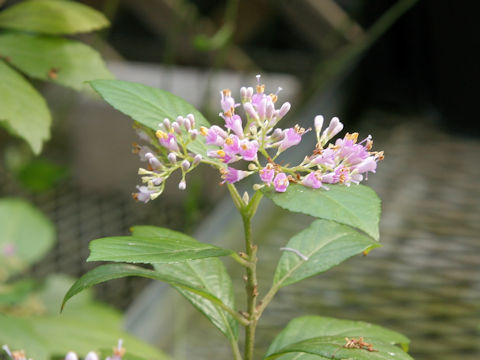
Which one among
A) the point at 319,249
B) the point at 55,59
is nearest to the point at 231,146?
the point at 319,249

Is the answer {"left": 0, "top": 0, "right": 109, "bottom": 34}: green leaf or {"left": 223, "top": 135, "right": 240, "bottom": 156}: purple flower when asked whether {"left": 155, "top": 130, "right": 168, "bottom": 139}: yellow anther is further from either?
{"left": 0, "top": 0, "right": 109, "bottom": 34}: green leaf

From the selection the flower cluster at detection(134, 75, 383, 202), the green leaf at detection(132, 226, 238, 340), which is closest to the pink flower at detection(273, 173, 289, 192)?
the flower cluster at detection(134, 75, 383, 202)

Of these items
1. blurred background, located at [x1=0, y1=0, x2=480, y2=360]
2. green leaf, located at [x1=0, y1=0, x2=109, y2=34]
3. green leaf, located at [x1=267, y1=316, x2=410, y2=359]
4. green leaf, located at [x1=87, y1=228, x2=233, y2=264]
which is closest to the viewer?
green leaf, located at [x1=87, y1=228, x2=233, y2=264]

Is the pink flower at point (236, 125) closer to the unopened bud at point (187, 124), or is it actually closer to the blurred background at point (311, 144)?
the unopened bud at point (187, 124)

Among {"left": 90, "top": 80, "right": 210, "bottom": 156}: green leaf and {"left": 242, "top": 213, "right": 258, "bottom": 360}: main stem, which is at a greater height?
{"left": 90, "top": 80, "right": 210, "bottom": 156}: green leaf

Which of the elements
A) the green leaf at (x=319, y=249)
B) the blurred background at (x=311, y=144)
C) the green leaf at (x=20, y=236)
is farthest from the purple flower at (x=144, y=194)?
the green leaf at (x=20, y=236)

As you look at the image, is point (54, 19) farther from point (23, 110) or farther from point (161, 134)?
point (161, 134)
